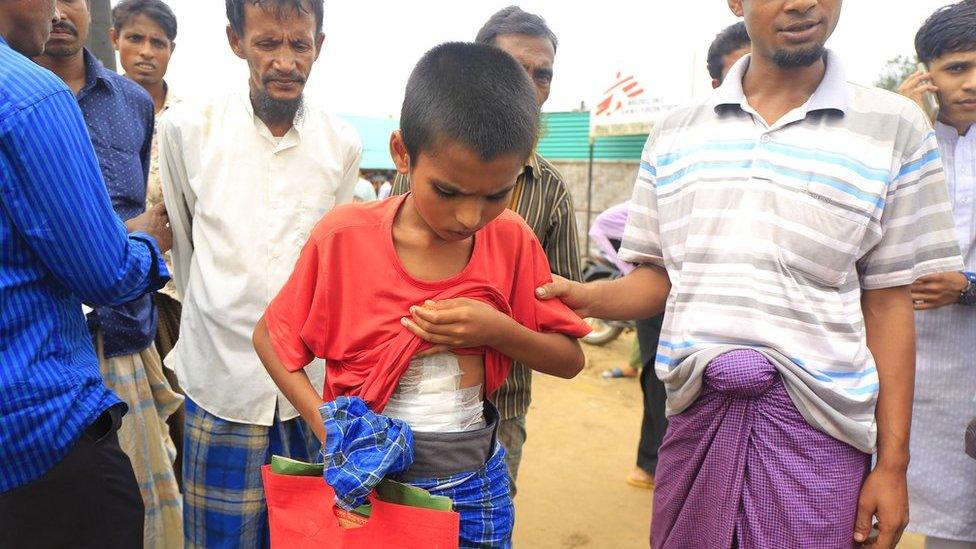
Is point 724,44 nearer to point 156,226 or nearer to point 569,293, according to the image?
point 569,293

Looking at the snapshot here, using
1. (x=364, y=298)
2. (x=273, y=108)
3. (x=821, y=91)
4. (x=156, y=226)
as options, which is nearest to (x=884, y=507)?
(x=821, y=91)

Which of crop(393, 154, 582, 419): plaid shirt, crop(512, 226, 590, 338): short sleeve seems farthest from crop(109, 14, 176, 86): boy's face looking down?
crop(512, 226, 590, 338): short sleeve

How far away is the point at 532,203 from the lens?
250cm

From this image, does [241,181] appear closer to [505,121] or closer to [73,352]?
[73,352]

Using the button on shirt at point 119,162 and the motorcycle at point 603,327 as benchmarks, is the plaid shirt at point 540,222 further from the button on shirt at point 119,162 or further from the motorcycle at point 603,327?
the motorcycle at point 603,327

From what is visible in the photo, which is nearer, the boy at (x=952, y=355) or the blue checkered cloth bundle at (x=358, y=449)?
the blue checkered cloth bundle at (x=358, y=449)

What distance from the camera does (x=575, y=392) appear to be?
21.9 ft

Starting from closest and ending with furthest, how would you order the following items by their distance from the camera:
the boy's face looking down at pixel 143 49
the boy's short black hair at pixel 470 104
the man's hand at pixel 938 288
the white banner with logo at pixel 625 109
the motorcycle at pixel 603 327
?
the boy's short black hair at pixel 470 104 < the man's hand at pixel 938 288 < the boy's face looking down at pixel 143 49 < the motorcycle at pixel 603 327 < the white banner with logo at pixel 625 109

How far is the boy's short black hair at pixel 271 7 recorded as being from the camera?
2375mm

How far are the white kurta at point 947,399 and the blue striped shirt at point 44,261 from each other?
9.10 ft

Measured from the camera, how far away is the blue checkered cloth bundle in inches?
51.8

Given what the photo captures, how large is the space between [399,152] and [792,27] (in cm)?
102

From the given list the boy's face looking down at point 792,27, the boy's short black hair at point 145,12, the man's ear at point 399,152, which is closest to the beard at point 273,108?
the man's ear at point 399,152

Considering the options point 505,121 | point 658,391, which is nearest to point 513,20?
point 505,121
